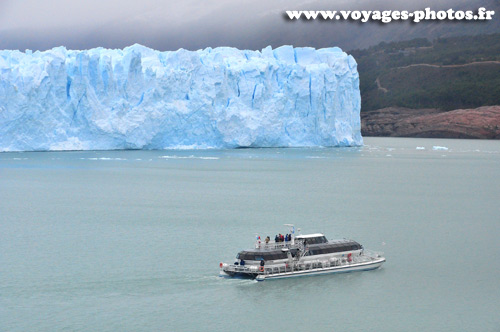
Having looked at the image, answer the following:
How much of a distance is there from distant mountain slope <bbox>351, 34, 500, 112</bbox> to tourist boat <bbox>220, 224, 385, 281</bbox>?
5943 cm

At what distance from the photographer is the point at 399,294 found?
1107 centimetres

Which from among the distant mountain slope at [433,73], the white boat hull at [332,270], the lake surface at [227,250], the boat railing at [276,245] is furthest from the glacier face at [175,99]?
the distant mountain slope at [433,73]

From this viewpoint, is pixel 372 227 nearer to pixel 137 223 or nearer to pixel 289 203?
pixel 289 203

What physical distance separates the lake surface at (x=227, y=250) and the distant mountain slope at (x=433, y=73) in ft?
148

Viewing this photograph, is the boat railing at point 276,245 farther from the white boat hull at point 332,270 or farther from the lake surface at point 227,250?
the lake surface at point 227,250

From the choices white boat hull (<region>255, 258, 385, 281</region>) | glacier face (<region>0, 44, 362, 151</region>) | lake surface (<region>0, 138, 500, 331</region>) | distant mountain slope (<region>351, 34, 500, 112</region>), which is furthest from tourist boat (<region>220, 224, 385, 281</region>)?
distant mountain slope (<region>351, 34, 500, 112</region>)

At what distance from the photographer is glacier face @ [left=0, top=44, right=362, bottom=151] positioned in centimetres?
3234

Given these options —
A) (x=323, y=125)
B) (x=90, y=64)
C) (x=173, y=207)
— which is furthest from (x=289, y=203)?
(x=323, y=125)

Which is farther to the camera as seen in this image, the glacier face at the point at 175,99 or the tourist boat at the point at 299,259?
the glacier face at the point at 175,99

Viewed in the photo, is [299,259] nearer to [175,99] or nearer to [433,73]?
[175,99]

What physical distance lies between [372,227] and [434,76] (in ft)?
209

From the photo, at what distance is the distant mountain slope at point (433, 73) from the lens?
70625mm

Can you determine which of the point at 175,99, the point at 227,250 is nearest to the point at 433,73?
the point at 175,99

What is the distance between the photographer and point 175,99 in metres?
35.3
